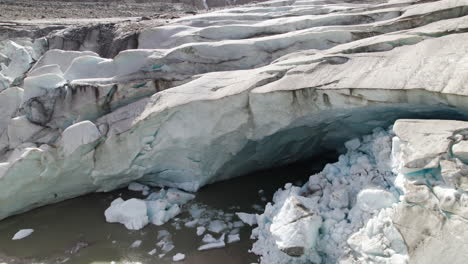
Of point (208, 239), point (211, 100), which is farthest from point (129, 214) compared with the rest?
point (211, 100)

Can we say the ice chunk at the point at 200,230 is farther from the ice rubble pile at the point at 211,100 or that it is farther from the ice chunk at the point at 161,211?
the ice rubble pile at the point at 211,100

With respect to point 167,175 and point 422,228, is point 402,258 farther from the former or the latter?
point 167,175

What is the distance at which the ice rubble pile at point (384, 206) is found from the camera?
2400mm

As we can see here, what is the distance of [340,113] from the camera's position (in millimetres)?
3939

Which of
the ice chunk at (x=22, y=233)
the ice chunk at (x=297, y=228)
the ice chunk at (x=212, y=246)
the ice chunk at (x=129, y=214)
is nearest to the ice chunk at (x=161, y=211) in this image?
the ice chunk at (x=129, y=214)

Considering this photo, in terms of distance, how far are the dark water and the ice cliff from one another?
8.1 inches

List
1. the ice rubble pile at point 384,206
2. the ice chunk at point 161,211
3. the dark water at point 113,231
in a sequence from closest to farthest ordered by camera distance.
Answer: the ice rubble pile at point 384,206 < the dark water at point 113,231 < the ice chunk at point 161,211

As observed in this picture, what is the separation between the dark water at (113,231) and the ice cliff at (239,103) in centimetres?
21

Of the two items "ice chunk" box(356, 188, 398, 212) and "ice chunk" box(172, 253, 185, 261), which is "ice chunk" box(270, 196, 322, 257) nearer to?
"ice chunk" box(356, 188, 398, 212)

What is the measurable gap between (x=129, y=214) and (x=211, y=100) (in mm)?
1950

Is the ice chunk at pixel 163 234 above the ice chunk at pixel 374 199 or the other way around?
the other way around

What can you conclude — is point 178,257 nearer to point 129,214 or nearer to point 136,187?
point 129,214

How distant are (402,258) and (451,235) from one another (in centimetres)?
42

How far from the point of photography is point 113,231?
182 inches
